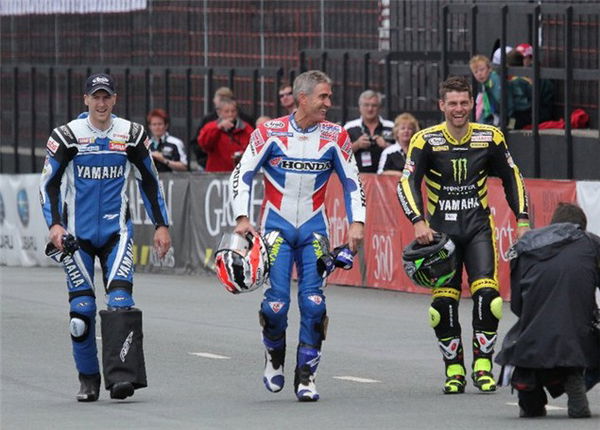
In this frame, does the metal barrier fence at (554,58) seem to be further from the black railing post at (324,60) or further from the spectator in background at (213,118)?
the spectator in background at (213,118)

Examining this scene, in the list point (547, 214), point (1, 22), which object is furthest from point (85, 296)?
point (1, 22)

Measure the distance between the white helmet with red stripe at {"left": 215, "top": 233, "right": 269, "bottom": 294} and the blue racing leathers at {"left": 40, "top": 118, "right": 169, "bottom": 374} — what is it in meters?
0.60

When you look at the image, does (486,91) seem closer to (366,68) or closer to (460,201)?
(366,68)

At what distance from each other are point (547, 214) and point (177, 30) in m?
13.1

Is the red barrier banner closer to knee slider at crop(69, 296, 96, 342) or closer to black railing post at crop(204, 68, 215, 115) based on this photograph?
black railing post at crop(204, 68, 215, 115)

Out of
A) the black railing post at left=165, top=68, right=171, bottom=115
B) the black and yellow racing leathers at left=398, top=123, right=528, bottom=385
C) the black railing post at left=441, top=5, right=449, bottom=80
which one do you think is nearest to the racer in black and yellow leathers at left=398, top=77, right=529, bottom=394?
the black and yellow racing leathers at left=398, top=123, right=528, bottom=385

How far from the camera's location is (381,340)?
51.5 ft

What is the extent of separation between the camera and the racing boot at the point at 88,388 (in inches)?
467

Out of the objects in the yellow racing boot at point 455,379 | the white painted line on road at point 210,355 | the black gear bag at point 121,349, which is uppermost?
the black gear bag at point 121,349

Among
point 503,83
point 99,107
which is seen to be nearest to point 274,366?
point 99,107

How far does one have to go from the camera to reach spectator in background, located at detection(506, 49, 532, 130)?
21.3 m

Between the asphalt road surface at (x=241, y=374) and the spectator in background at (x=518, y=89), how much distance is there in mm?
2728

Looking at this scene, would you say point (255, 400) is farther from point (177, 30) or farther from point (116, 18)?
point (116, 18)

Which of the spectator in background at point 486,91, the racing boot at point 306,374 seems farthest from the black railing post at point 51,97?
the racing boot at point 306,374
